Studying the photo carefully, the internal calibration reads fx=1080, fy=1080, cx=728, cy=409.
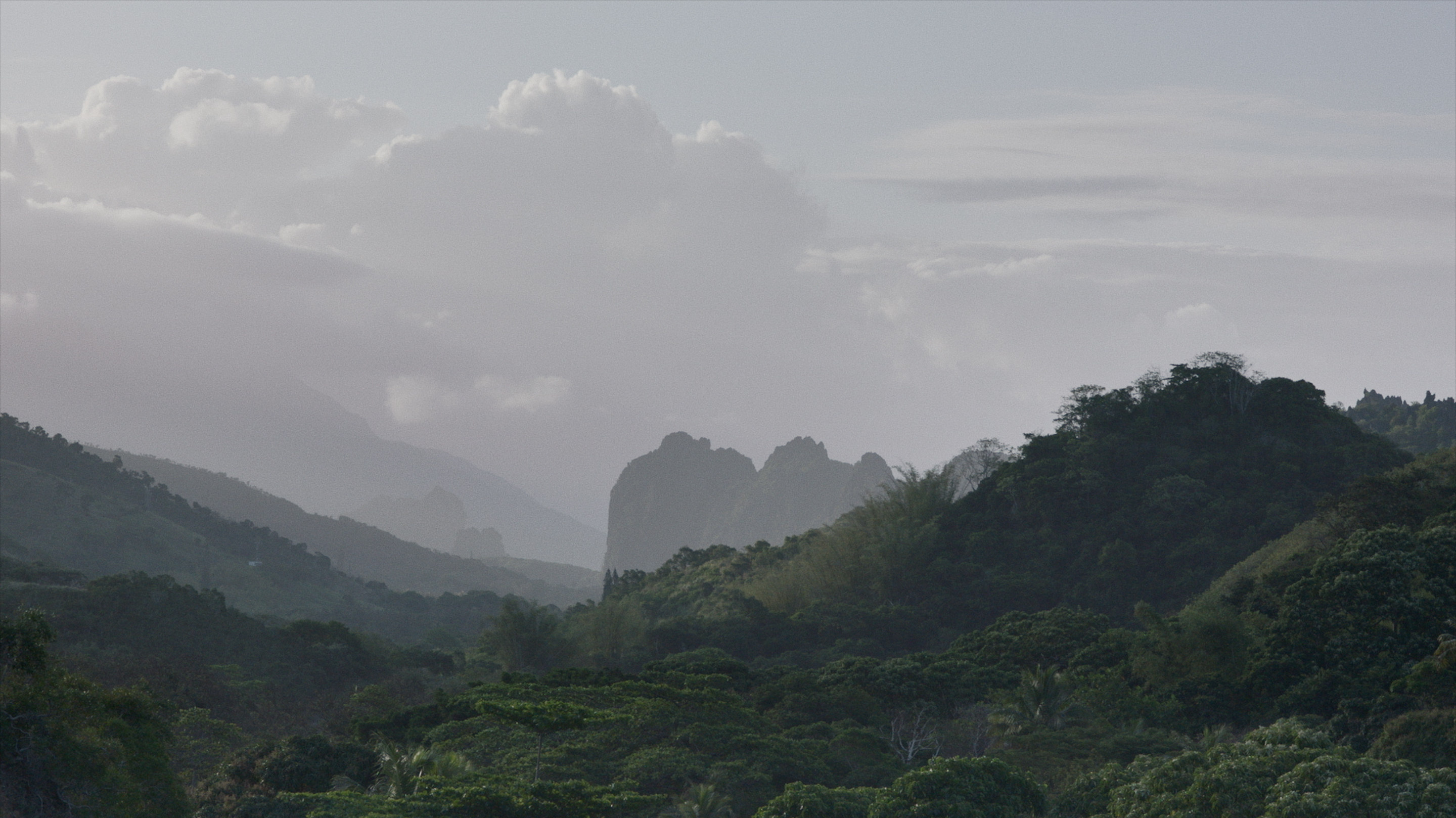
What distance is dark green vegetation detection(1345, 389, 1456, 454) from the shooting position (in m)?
117

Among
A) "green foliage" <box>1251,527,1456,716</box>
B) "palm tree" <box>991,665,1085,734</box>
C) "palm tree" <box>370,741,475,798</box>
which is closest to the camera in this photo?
"palm tree" <box>370,741,475,798</box>

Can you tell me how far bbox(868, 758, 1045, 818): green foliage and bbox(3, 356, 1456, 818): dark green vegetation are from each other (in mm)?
83

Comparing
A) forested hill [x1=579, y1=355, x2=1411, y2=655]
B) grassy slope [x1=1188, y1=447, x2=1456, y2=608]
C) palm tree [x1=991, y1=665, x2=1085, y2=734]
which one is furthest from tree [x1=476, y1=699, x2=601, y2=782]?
forested hill [x1=579, y1=355, x2=1411, y2=655]

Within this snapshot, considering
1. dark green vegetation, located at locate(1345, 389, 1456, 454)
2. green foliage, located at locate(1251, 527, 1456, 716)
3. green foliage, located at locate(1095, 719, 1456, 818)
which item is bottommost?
green foliage, located at locate(1095, 719, 1456, 818)

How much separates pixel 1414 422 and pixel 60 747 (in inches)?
5547

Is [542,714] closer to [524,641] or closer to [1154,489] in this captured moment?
[524,641]

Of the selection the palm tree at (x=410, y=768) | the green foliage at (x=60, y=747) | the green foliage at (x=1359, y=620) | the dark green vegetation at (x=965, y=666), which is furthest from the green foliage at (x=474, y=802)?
the green foliage at (x=1359, y=620)

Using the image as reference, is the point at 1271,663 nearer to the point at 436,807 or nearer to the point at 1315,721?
the point at 1315,721

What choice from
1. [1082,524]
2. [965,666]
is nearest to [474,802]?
[965,666]

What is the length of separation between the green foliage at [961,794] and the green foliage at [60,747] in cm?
1552

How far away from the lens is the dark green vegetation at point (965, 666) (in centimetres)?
2323

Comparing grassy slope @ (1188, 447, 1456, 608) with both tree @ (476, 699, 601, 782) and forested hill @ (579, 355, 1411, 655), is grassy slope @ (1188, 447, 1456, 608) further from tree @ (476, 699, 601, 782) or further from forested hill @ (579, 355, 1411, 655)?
tree @ (476, 699, 601, 782)

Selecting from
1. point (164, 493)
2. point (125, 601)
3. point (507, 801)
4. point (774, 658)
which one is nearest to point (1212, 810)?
point (507, 801)

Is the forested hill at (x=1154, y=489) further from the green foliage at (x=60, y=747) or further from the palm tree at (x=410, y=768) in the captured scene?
the green foliage at (x=60, y=747)
